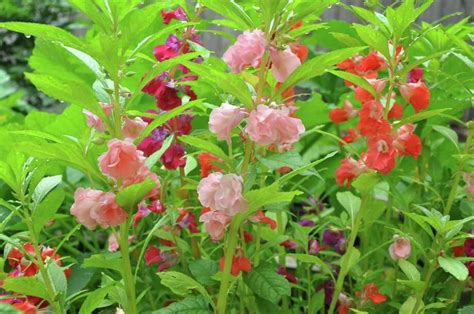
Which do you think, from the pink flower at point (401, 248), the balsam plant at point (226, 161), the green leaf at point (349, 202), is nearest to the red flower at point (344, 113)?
the balsam plant at point (226, 161)

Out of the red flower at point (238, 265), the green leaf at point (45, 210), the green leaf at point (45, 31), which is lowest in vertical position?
the red flower at point (238, 265)

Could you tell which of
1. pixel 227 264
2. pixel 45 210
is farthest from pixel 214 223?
pixel 45 210

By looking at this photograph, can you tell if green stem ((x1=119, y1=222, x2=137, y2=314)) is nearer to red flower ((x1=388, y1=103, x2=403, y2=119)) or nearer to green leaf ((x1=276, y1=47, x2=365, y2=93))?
green leaf ((x1=276, y1=47, x2=365, y2=93))

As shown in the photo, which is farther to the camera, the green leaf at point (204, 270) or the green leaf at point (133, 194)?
the green leaf at point (204, 270)

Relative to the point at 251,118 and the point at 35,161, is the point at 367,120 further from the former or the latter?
the point at 35,161

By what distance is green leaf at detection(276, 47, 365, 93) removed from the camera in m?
0.78

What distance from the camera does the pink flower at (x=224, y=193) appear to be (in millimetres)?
790

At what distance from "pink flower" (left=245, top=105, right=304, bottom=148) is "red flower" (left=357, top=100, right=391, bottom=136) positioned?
0.65 ft

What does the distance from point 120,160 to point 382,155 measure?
0.36m

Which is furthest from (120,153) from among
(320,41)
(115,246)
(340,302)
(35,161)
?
(320,41)

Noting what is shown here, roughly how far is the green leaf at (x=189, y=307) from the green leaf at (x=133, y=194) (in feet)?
0.59

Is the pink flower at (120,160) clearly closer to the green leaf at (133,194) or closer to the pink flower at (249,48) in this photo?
the green leaf at (133,194)

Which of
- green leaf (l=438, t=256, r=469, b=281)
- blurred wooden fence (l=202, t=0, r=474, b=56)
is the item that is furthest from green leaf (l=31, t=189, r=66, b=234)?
blurred wooden fence (l=202, t=0, r=474, b=56)

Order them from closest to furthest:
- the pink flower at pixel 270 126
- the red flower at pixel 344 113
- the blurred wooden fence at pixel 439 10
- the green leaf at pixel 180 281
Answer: the pink flower at pixel 270 126, the green leaf at pixel 180 281, the red flower at pixel 344 113, the blurred wooden fence at pixel 439 10
